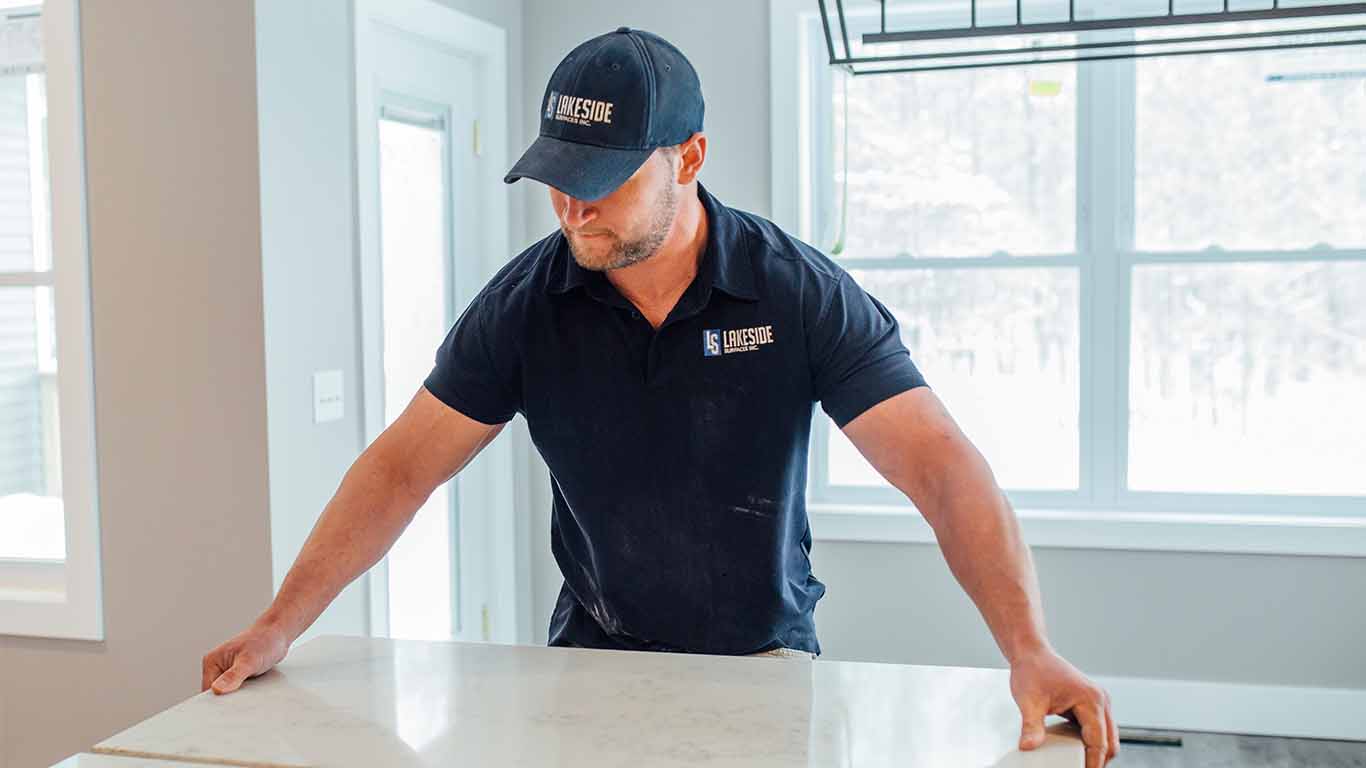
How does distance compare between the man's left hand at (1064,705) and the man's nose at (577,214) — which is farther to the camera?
the man's nose at (577,214)

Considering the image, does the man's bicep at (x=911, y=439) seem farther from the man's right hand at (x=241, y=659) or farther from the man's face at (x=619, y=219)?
the man's right hand at (x=241, y=659)

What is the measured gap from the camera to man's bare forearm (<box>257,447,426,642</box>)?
1.51 metres

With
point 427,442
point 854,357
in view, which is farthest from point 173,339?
point 854,357

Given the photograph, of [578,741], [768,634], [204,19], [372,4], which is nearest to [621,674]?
[578,741]

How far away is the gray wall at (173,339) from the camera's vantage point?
8.47 ft

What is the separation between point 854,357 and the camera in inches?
64.9

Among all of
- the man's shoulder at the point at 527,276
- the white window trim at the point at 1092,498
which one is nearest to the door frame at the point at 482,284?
the white window trim at the point at 1092,498

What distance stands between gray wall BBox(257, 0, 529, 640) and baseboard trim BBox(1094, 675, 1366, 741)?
216cm

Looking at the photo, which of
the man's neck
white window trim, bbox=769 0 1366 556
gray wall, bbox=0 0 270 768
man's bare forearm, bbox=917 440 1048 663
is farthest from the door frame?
man's bare forearm, bbox=917 440 1048 663

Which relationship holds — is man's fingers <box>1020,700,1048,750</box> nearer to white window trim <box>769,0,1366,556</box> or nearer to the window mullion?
white window trim <box>769,0,1366,556</box>

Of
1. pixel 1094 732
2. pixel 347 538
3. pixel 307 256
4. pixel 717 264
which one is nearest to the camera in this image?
pixel 1094 732

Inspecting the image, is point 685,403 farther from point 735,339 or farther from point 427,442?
point 427,442

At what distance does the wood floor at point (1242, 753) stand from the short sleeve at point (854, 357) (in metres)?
2.17

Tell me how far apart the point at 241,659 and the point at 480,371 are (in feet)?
1.65
